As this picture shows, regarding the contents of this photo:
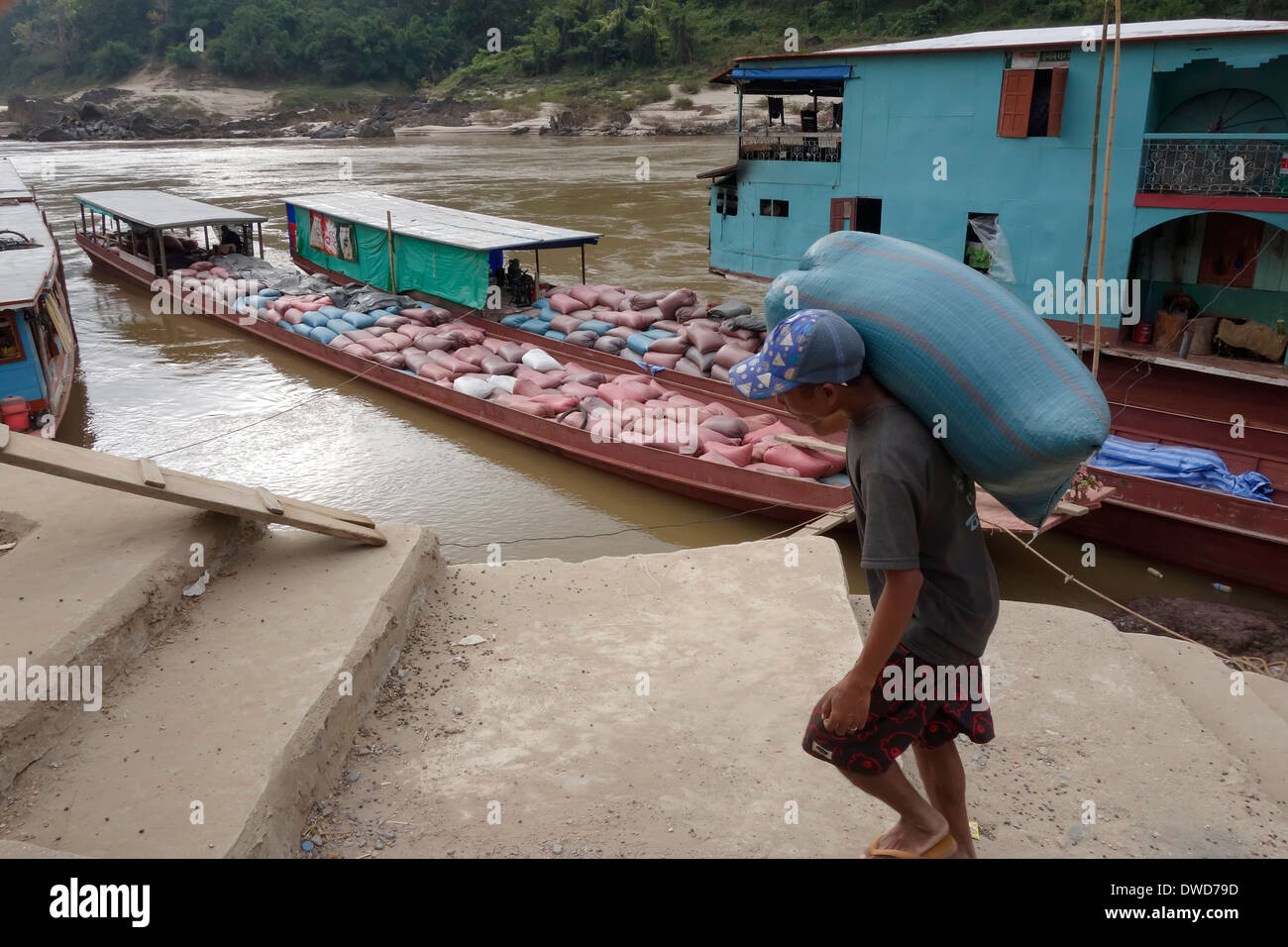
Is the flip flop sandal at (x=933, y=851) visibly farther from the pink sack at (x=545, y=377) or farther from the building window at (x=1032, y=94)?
the building window at (x=1032, y=94)

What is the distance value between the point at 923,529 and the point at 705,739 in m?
1.73

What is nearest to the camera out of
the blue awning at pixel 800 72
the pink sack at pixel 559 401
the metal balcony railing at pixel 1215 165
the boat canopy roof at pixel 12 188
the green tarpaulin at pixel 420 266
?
the metal balcony railing at pixel 1215 165

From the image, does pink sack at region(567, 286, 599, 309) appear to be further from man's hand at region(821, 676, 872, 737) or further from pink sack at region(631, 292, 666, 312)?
man's hand at region(821, 676, 872, 737)

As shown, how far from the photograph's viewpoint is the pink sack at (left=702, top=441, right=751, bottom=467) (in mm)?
10328

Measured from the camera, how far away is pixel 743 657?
14.3ft

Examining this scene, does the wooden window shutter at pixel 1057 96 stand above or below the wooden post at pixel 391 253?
above

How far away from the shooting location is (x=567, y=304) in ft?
52.7

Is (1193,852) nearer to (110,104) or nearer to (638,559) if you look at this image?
(638,559)

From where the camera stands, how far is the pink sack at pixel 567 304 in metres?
16.0

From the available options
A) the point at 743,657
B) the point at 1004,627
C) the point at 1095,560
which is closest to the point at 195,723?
the point at 743,657

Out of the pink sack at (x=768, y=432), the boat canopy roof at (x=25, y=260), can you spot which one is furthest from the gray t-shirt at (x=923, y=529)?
the boat canopy roof at (x=25, y=260)

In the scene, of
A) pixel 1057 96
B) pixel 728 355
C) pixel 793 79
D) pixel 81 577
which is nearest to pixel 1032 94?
pixel 1057 96

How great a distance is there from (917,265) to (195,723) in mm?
2870

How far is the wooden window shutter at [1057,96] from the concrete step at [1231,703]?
8.51 meters
